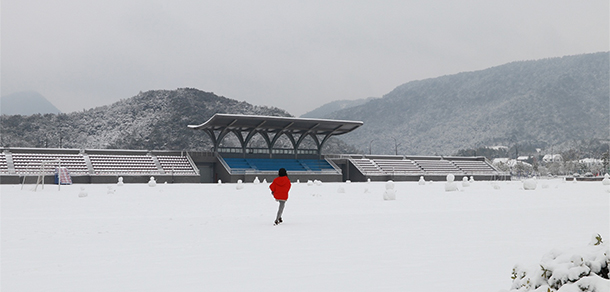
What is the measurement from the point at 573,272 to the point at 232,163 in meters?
56.0

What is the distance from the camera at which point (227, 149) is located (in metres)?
61.3

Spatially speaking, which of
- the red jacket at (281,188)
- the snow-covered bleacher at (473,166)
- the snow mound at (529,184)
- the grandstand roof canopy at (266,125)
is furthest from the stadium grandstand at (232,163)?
the red jacket at (281,188)

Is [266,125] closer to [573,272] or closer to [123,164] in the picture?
[123,164]

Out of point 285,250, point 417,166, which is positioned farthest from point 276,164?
point 285,250

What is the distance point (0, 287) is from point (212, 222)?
24.1ft

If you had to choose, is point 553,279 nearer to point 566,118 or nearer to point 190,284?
point 190,284

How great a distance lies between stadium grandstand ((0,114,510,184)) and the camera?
51.1 metres

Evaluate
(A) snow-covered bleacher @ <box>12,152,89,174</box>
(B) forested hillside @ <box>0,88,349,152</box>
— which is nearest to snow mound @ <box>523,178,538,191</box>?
(A) snow-covered bleacher @ <box>12,152,89,174</box>

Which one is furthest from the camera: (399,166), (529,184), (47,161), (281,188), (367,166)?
(399,166)

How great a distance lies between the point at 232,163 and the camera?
58.3 meters

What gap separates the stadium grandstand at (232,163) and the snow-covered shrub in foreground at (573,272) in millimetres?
48971

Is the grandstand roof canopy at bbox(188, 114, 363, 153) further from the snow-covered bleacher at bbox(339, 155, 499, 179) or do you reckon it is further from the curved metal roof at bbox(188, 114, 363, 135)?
the snow-covered bleacher at bbox(339, 155, 499, 179)

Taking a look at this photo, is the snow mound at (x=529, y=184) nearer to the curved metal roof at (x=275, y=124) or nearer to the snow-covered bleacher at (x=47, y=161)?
the curved metal roof at (x=275, y=124)

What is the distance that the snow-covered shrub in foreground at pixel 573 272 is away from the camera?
314 centimetres
